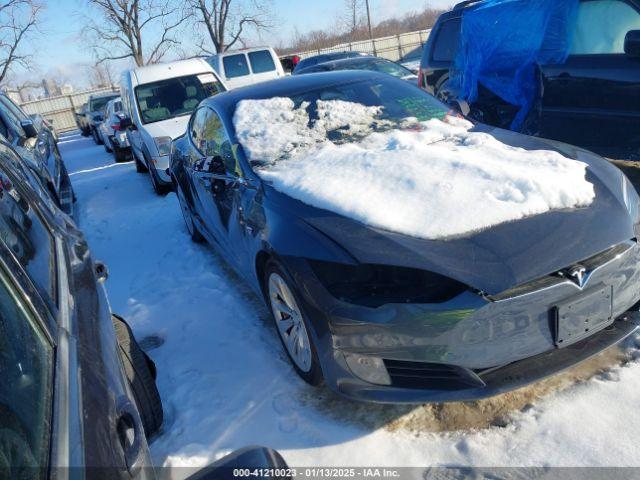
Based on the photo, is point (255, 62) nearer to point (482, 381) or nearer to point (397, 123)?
point (397, 123)

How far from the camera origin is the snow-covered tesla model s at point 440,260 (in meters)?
2.14

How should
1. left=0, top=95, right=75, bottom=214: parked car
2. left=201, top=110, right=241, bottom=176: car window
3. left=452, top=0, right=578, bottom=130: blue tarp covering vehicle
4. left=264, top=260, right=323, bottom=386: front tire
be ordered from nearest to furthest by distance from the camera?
left=264, top=260, right=323, bottom=386: front tire < left=201, top=110, right=241, bottom=176: car window < left=452, top=0, right=578, bottom=130: blue tarp covering vehicle < left=0, top=95, right=75, bottom=214: parked car

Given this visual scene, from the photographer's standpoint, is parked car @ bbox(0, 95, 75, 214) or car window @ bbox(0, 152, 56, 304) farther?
parked car @ bbox(0, 95, 75, 214)

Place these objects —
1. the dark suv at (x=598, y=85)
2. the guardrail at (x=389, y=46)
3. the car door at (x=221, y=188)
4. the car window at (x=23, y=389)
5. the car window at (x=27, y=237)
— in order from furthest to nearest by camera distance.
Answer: the guardrail at (x=389, y=46), the dark suv at (x=598, y=85), the car door at (x=221, y=188), the car window at (x=27, y=237), the car window at (x=23, y=389)

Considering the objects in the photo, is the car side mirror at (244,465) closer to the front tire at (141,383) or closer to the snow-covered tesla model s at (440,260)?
the snow-covered tesla model s at (440,260)

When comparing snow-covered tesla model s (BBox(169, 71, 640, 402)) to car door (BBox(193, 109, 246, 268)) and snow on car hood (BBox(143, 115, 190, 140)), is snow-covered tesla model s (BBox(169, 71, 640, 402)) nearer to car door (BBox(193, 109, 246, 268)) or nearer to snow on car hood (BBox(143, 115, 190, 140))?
car door (BBox(193, 109, 246, 268))

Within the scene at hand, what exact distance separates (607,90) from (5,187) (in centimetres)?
492

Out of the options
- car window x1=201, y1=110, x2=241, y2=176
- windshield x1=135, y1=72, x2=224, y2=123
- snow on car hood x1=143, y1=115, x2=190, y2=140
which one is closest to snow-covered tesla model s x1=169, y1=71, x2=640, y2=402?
car window x1=201, y1=110, x2=241, y2=176

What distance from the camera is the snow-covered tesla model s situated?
84.2 inches

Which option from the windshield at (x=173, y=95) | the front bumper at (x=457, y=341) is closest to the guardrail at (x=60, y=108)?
the windshield at (x=173, y=95)

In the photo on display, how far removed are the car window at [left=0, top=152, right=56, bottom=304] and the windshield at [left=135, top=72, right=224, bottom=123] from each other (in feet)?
19.5

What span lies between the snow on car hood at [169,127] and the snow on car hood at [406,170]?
3.94m

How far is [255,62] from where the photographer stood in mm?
14164

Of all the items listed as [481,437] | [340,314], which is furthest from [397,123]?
[481,437]
